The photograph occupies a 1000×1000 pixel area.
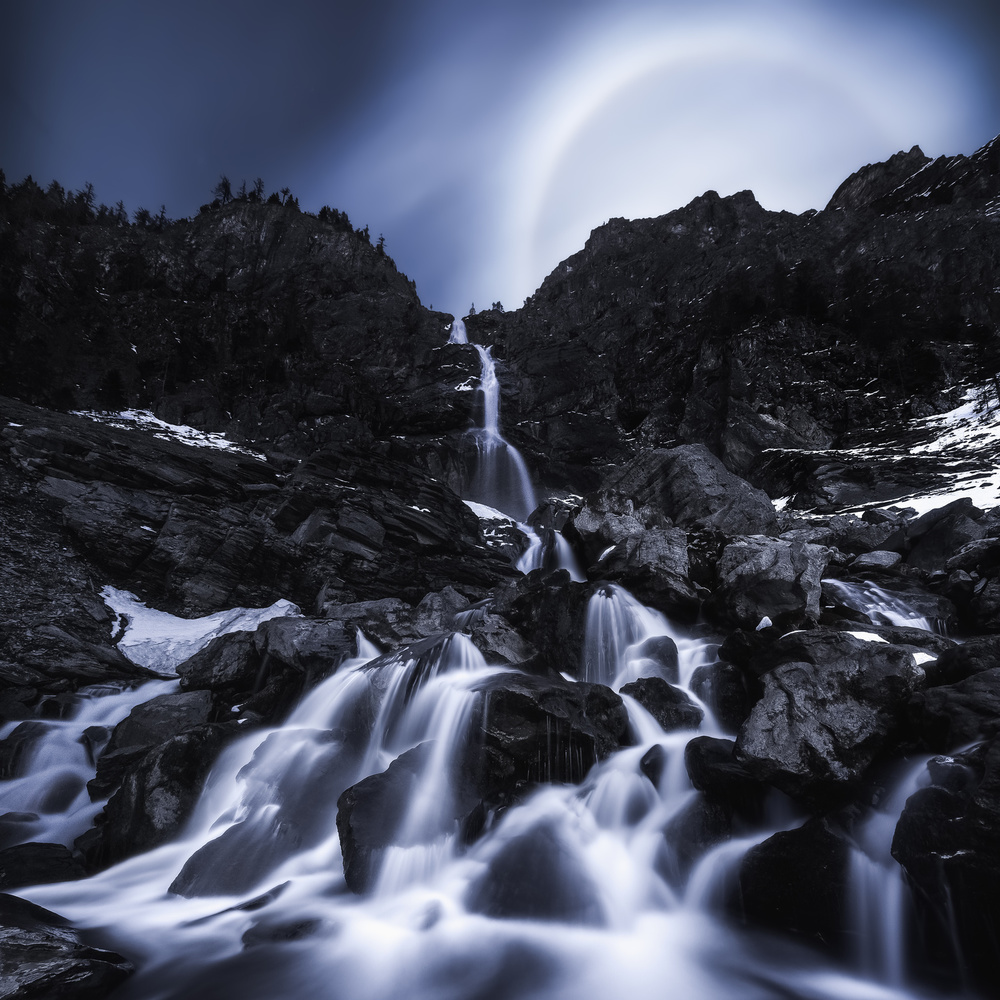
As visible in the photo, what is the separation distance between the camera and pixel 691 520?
20.7 meters

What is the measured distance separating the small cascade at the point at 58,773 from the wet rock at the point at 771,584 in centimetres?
1397

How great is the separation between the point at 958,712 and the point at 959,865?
1854 millimetres

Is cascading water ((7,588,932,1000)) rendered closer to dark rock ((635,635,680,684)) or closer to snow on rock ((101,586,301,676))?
dark rock ((635,635,680,684))

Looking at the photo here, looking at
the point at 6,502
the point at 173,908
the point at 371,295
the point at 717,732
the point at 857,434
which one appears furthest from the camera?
the point at 371,295

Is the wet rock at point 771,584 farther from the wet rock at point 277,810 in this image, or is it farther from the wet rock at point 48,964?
the wet rock at point 48,964

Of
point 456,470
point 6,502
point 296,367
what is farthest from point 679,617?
point 296,367

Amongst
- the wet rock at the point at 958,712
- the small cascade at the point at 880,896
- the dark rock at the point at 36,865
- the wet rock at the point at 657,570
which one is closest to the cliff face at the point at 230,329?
the wet rock at the point at 657,570

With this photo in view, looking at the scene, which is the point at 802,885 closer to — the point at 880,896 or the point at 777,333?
the point at 880,896

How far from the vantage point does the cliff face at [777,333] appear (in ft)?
128

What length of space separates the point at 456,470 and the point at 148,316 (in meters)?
33.4

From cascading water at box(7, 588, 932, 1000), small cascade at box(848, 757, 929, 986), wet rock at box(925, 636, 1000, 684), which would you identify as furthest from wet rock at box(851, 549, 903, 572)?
small cascade at box(848, 757, 929, 986)

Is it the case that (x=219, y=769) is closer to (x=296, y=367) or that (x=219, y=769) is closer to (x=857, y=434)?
(x=857, y=434)

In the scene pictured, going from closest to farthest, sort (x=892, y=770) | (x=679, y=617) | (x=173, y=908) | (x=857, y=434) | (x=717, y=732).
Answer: (x=892, y=770), (x=173, y=908), (x=717, y=732), (x=679, y=617), (x=857, y=434)

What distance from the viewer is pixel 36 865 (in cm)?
Result: 812
